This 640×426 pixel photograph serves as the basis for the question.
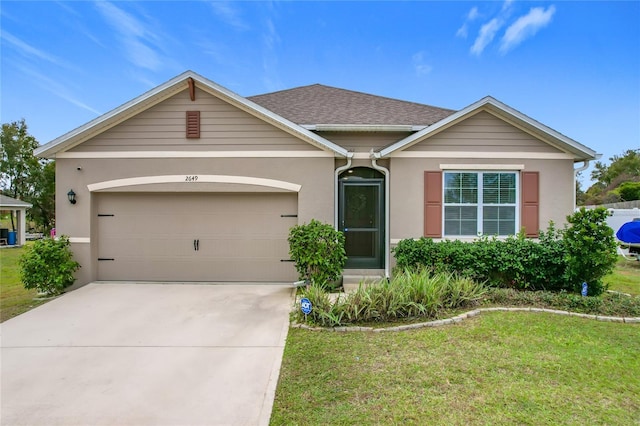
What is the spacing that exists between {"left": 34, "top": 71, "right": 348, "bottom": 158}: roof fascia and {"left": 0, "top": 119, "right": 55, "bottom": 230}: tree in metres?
23.3

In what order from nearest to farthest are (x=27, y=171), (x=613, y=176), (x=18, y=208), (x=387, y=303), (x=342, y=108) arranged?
(x=387, y=303) < (x=342, y=108) < (x=18, y=208) < (x=27, y=171) < (x=613, y=176)

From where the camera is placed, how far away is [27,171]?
26.0m

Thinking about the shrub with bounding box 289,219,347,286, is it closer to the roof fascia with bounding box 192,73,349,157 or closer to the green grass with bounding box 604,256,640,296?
the roof fascia with bounding box 192,73,349,157

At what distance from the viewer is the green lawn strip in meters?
2.72

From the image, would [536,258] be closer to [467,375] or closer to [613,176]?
[467,375]

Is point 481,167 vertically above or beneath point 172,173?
above

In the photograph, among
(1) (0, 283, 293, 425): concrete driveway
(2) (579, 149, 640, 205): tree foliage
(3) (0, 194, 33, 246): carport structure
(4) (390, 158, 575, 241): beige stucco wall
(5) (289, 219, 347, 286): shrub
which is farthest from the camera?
(2) (579, 149, 640, 205): tree foliage

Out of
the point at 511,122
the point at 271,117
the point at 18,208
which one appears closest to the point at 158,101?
the point at 271,117

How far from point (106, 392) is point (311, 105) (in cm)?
849

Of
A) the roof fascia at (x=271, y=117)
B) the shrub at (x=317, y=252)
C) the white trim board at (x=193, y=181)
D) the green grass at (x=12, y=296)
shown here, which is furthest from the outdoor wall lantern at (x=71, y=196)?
the shrub at (x=317, y=252)

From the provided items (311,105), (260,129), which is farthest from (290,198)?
(311,105)

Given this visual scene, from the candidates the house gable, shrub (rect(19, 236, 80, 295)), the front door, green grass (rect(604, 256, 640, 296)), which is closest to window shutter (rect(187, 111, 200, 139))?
the front door

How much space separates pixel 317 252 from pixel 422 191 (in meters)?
3.14

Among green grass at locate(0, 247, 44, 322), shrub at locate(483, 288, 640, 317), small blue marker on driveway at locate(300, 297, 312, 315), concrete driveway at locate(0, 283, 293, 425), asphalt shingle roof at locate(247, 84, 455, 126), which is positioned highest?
asphalt shingle roof at locate(247, 84, 455, 126)
